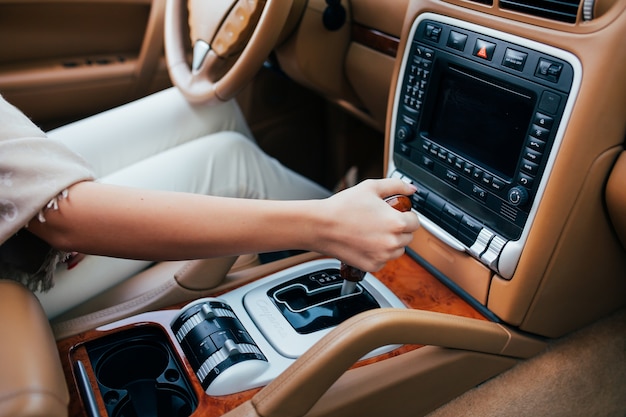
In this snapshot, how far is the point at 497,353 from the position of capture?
0.86m

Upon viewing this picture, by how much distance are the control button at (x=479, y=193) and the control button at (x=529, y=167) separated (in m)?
0.08

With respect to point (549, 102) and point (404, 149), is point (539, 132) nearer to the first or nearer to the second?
point (549, 102)

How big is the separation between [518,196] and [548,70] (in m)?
0.16

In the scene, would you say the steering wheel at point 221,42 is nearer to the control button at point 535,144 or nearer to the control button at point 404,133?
the control button at point 404,133

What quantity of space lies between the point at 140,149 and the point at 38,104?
0.60 metres

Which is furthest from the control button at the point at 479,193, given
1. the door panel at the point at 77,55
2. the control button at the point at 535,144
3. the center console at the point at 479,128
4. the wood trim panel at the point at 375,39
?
the door panel at the point at 77,55

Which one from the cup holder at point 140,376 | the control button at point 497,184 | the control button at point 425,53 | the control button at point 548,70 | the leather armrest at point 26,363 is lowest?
the cup holder at point 140,376

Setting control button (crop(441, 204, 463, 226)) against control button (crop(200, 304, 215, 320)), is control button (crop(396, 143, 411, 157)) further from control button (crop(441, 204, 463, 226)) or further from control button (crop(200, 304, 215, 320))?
control button (crop(200, 304, 215, 320))

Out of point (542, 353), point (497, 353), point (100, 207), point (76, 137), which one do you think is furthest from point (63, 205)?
point (542, 353)

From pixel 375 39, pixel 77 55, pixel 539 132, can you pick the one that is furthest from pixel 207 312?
pixel 77 55

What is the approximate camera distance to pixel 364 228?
702 millimetres

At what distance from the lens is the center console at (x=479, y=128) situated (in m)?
0.71

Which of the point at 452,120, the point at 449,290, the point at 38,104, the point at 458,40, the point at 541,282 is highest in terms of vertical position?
the point at 458,40

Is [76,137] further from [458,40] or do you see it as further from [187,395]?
[458,40]
